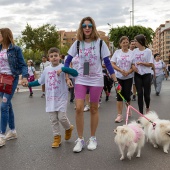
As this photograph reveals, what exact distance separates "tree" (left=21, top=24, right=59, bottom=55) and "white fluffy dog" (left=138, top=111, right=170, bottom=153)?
47743 mm

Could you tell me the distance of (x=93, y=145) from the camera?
4672mm

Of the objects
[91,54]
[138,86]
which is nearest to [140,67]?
[138,86]

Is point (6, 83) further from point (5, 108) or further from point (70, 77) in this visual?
point (70, 77)

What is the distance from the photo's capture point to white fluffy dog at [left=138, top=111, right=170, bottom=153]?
428 centimetres

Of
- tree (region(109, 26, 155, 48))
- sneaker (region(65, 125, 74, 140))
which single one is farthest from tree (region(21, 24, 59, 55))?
sneaker (region(65, 125, 74, 140))

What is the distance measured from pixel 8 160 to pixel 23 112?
15.0 feet

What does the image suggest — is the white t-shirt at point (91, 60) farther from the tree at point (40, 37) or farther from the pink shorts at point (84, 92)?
the tree at point (40, 37)

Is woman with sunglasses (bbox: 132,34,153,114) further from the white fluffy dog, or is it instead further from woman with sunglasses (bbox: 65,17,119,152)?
woman with sunglasses (bbox: 65,17,119,152)

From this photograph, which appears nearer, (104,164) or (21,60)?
(104,164)

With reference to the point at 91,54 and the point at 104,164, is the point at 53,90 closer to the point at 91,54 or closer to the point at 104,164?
the point at 91,54

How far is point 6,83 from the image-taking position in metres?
4.95

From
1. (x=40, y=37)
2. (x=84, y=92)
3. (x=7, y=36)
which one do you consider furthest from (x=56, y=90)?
(x=40, y=37)

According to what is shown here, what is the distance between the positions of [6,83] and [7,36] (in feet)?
2.73

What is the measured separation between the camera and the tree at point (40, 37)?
51.3 metres
